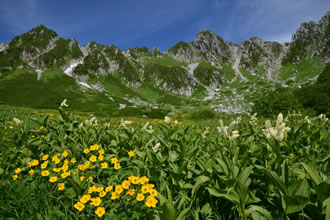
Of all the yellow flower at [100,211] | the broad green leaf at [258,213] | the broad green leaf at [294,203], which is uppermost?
the broad green leaf at [294,203]

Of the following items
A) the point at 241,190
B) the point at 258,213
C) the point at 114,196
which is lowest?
the point at 114,196

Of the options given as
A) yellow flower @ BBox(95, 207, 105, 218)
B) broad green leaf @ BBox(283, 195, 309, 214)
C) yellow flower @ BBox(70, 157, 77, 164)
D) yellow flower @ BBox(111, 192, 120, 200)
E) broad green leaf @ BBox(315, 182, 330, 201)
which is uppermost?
broad green leaf @ BBox(315, 182, 330, 201)

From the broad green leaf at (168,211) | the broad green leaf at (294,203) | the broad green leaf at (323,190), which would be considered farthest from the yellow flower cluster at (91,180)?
the broad green leaf at (323,190)

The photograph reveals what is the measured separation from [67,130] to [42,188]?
7.43 ft

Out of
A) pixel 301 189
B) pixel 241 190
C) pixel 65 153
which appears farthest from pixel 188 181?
pixel 65 153

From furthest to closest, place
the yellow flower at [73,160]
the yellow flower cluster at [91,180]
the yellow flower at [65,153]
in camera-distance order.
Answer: the yellow flower at [65,153], the yellow flower at [73,160], the yellow flower cluster at [91,180]

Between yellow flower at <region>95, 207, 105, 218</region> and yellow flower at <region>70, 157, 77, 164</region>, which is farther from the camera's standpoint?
yellow flower at <region>70, 157, 77, 164</region>

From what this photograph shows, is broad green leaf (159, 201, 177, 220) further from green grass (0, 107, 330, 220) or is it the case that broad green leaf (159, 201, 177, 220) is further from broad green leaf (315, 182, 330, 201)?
broad green leaf (315, 182, 330, 201)

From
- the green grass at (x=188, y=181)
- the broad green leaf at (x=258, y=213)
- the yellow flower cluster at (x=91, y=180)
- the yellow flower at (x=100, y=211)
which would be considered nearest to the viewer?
the broad green leaf at (x=258, y=213)

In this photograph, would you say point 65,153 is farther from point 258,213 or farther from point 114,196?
point 258,213

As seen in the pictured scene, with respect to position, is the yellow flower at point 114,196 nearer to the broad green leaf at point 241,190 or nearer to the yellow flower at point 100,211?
the yellow flower at point 100,211

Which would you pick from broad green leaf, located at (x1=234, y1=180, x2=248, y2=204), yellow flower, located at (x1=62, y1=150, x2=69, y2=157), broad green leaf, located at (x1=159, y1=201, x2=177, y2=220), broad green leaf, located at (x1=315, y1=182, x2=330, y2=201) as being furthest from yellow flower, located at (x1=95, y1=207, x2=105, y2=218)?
broad green leaf, located at (x1=315, y1=182, x2=330, y2=201)

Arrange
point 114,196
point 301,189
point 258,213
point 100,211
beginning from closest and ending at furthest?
point 301,189 → point 258,213 → point 100,211 → point 114,196

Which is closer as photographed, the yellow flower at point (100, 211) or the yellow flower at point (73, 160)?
the yellow flower at point (100, 211)
